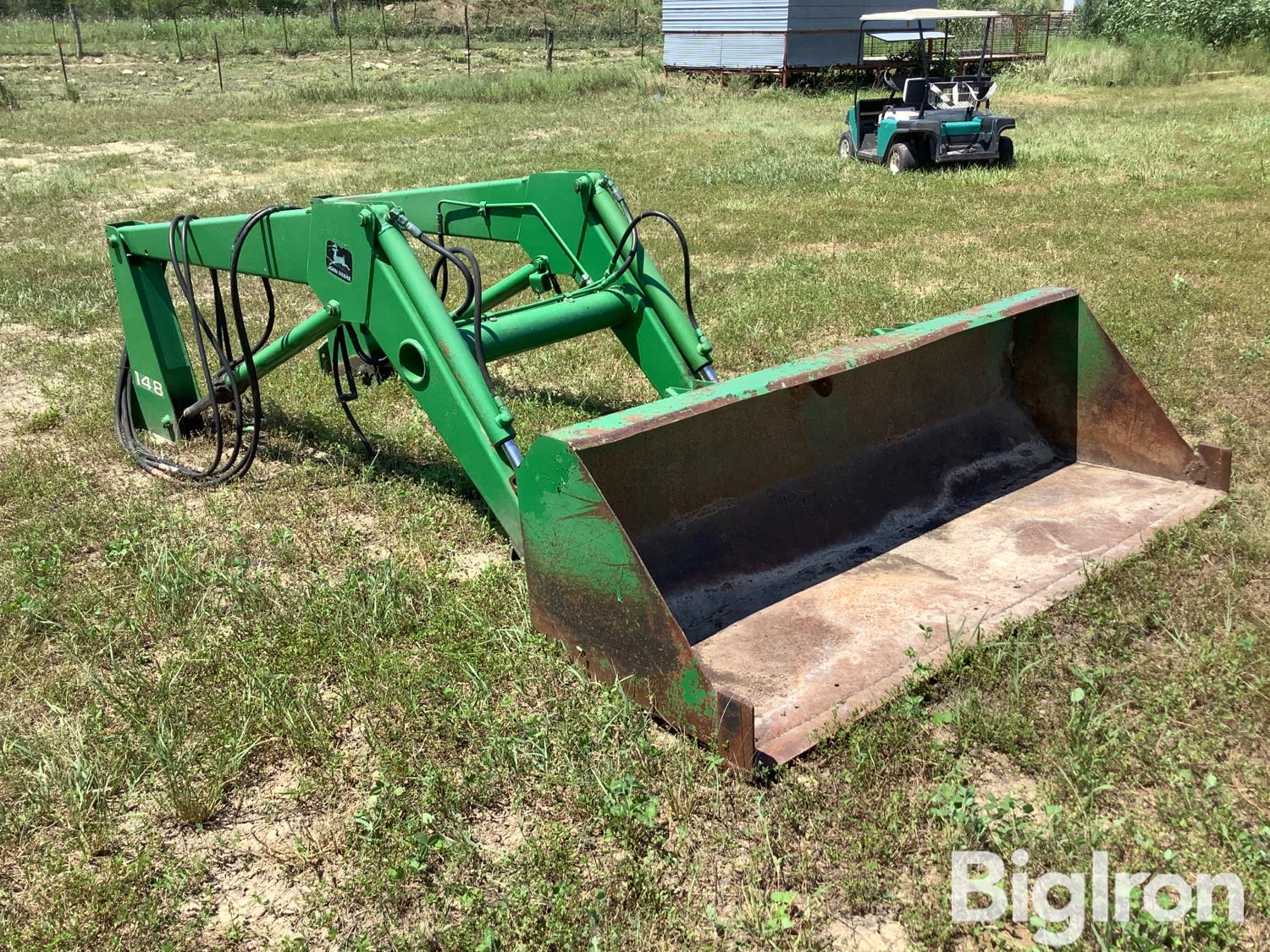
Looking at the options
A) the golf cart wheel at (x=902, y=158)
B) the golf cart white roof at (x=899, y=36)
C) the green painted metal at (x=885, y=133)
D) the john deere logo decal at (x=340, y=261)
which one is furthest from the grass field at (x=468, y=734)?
the golf cart white roof at (x=899, y=36)

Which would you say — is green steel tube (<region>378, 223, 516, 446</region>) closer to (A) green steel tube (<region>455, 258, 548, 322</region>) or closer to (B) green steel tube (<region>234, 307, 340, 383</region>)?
(B) green steel tube (<region>234, 307, 340, 383</region>)

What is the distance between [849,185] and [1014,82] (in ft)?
44.7

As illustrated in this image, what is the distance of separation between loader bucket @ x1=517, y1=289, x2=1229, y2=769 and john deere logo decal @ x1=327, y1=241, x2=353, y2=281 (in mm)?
1162

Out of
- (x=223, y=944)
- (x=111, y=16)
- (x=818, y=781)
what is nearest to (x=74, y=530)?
(x=223, y=944)

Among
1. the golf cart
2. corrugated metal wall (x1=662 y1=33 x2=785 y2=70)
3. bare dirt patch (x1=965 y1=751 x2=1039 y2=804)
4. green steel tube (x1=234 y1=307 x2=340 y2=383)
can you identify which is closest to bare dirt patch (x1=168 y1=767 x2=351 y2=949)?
bare dirt patch (x1=965 y1=751 x2=1039 y2=804)

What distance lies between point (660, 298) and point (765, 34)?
21612 mm

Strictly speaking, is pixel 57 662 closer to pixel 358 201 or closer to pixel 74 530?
pixel 74 530

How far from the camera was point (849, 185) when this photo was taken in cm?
1185

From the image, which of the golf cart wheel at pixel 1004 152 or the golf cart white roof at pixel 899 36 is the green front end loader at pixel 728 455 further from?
the golf cart white roof at pixel 899 36

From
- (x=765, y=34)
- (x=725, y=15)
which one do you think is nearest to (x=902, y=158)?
(x=765, y=34)

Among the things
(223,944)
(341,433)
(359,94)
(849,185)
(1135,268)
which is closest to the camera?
(223,944)

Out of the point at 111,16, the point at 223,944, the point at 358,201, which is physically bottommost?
the point at 223,944

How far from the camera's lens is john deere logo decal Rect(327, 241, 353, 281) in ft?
11.9

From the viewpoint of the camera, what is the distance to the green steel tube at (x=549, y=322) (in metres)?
3.82
